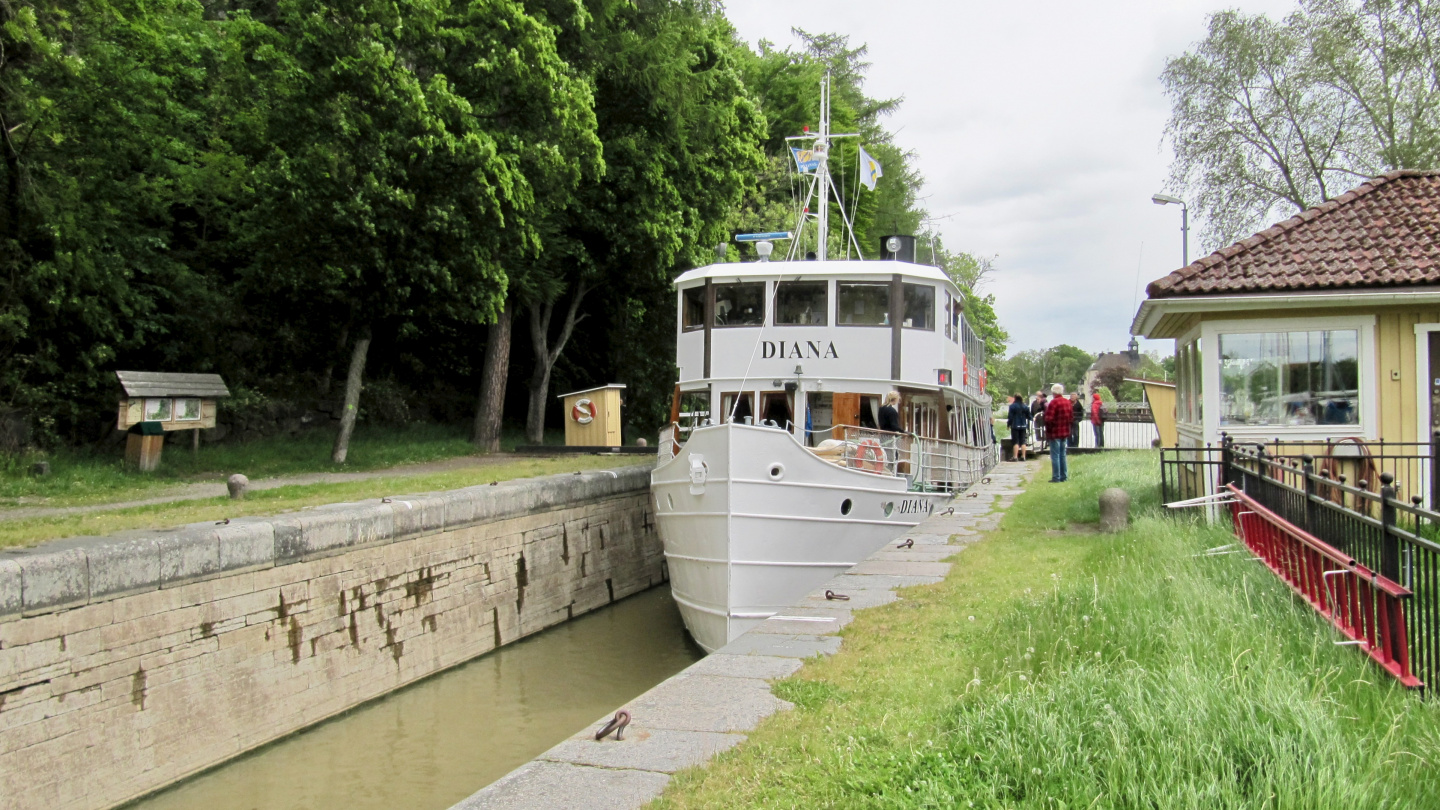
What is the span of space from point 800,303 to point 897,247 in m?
3.67

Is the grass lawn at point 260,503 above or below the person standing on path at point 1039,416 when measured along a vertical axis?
below

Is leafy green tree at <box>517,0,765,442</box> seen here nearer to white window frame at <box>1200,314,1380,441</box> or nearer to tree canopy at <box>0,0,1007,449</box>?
tree canopy at <box>0,0,1007,449</box>

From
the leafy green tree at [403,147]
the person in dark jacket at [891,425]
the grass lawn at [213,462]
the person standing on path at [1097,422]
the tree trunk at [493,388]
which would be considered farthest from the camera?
the person standing on path at [1097,422]

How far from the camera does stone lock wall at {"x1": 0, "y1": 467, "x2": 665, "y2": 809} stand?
24.5 feet

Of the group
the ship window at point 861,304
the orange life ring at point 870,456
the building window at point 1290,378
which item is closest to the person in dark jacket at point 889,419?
the orange life ring at point 870,456

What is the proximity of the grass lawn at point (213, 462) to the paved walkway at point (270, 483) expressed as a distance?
0.33m

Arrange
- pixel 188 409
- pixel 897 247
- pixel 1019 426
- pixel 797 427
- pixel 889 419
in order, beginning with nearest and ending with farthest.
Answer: pixel 889 419 → pixel 797 427 → pixel 188 409 → pixel 897 247 → pixel 1019 426

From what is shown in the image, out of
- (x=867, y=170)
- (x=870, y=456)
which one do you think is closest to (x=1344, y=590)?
(x=870, y=456)

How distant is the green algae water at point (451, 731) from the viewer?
8641mm

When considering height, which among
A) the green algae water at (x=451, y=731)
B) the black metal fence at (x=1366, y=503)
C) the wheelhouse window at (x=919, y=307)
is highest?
the wheelhouse window at (x=919, y=307)

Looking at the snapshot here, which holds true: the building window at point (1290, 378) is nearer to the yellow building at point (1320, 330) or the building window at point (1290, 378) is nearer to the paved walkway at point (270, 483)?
the yellow building at point (1320, 330)

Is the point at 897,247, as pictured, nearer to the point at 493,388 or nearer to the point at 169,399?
the point at 493,388

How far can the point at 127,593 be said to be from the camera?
8.20 m

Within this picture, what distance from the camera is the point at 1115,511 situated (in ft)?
37.6
